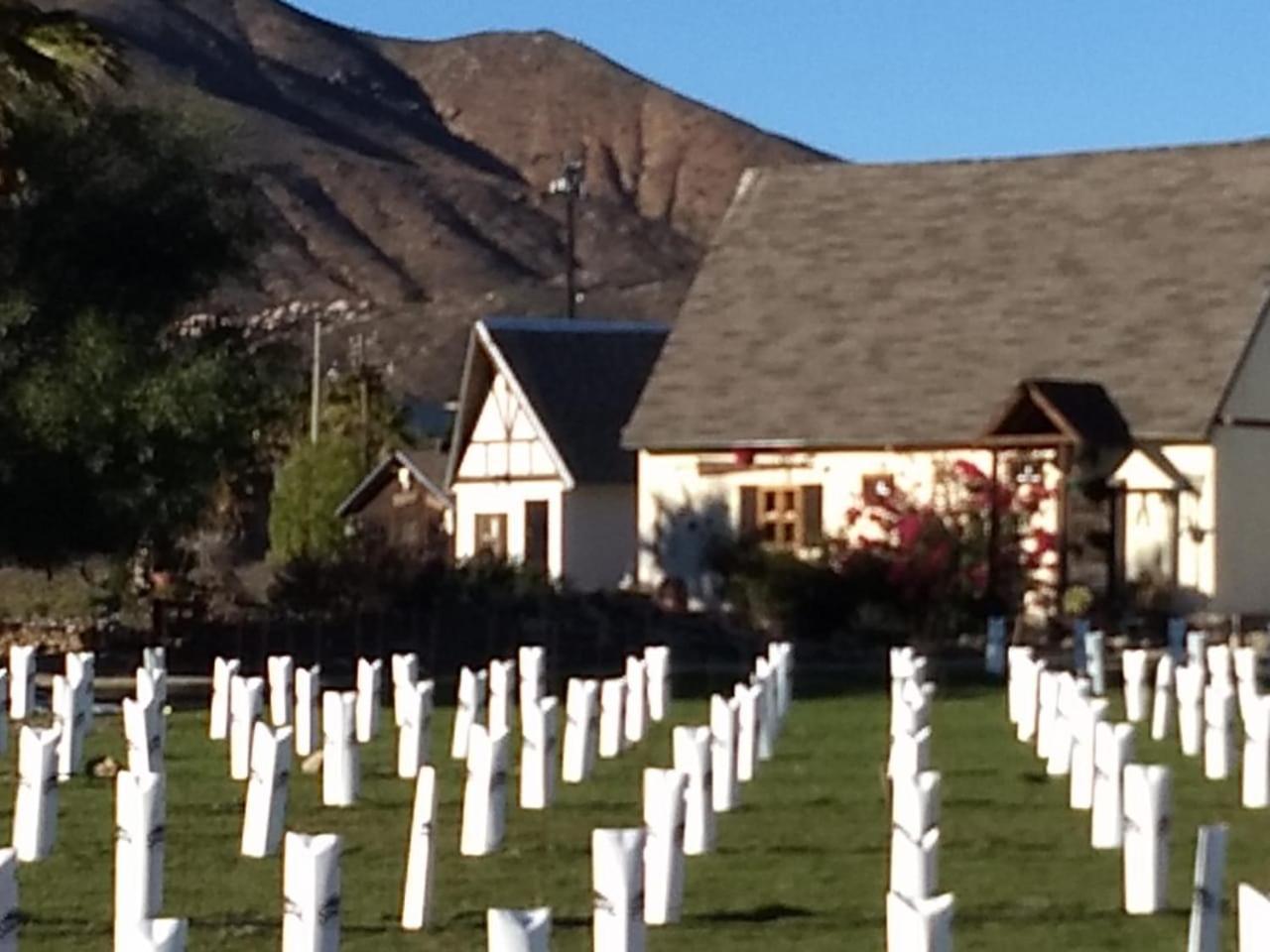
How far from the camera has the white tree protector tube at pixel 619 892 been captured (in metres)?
11.8

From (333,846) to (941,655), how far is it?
27132mm

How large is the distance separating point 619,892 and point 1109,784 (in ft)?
21.1

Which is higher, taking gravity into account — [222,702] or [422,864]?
[222,702]

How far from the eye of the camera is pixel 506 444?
53.6 metres

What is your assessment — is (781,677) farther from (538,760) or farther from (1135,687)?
(538,760)

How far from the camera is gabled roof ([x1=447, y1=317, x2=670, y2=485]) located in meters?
52.0

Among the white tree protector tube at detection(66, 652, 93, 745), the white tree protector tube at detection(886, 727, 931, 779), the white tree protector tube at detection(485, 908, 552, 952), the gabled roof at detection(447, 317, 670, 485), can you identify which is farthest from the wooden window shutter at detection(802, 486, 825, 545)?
the white tree protector tube at detection(485, 908, 552, 952)

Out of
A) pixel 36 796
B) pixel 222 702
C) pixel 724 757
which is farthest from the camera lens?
pixel 222 702

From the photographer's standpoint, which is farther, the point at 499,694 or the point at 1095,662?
the point at 1095,662

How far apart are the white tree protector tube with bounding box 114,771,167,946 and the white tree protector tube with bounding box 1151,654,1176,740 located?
511 inches

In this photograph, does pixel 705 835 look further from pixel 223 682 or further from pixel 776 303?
pixel 776 303

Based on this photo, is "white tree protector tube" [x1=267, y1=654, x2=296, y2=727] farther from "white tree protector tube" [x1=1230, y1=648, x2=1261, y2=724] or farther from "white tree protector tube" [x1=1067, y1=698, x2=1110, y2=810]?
"white tree protector tube" [x1=1230, y1=648, x2=1261, y2=724]

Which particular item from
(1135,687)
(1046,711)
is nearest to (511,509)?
(1135,687)

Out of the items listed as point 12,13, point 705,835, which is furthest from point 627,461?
point 705,835
